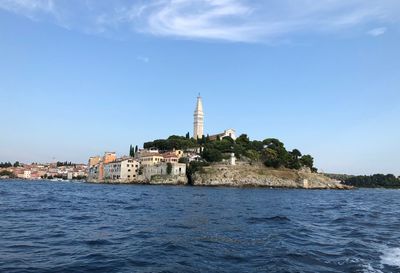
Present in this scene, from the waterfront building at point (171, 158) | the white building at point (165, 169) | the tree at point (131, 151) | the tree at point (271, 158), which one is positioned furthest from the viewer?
the tree at point (131, 151)

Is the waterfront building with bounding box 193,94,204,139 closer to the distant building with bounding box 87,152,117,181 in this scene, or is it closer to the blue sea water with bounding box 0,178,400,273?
the distant building with bounding box 87,152,117,181

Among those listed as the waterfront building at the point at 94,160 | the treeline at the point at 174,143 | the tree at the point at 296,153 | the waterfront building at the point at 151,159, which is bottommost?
the waterfront building at the point at 151,159

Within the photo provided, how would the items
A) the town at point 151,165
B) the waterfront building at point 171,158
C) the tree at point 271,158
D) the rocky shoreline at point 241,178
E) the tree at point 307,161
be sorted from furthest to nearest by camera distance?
the tree at point 307,161 → the tree at point 271,158 → the waterfront building at point 171,158 → the town at point 151,165 → the rocky shoreline at point 241,178

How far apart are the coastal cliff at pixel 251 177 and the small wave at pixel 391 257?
4182 inches

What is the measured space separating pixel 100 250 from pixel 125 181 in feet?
413

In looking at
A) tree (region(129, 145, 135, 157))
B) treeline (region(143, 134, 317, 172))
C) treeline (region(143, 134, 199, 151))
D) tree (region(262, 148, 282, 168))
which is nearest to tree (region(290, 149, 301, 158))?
treeline (region(143, 134, 317, 172))

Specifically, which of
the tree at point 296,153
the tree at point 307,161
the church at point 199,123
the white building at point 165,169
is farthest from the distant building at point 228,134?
the white building at point 165,169

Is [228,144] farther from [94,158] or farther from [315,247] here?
[315,247]

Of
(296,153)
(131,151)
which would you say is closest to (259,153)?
(296,153)

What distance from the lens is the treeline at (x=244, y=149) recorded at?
140250 mm

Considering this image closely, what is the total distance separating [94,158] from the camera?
581 feet

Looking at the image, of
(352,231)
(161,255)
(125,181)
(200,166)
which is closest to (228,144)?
(200,166)

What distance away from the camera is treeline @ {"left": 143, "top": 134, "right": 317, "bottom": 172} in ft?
460

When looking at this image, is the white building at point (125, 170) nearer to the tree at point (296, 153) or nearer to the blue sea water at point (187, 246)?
the tree at point (296, 153)
